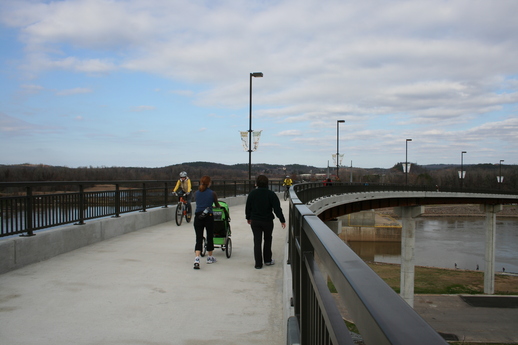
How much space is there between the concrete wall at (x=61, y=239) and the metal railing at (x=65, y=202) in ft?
0.66

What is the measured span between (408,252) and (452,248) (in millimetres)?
38254

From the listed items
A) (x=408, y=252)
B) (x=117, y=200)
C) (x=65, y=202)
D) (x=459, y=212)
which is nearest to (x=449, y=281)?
(x=408, y=252)

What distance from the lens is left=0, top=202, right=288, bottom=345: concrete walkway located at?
207 inches

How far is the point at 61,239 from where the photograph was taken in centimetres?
987

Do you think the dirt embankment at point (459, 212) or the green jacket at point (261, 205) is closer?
the green jacket at point (261, 205)

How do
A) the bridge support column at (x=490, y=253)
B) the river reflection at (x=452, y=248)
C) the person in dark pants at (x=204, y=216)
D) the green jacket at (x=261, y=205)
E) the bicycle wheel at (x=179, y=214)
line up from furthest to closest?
the river reflection at (x=452, y=248) < the bridge support column at (x=490, y=253) < the bicycle wheel at (x=179, y=214) < the person in dark pants at (x=204, y=216) < the green jacket at (x=261, y=205)

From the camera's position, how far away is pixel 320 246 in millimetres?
2098

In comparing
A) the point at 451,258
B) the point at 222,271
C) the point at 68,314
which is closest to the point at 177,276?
the point at 222,271

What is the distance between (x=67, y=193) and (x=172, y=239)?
3.21 m

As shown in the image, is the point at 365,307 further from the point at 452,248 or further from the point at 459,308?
the point at 452,248

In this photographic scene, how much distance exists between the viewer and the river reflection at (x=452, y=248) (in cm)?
6631

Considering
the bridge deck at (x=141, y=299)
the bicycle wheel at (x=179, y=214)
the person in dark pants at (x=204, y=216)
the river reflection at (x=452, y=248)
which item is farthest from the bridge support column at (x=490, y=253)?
the person in dark pants at (x=204, y=216)

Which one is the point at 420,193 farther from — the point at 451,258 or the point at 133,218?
the point at 133,218

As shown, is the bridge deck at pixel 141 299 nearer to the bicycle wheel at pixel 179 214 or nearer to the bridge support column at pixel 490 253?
the bicycle wheel at pixel 179 214
